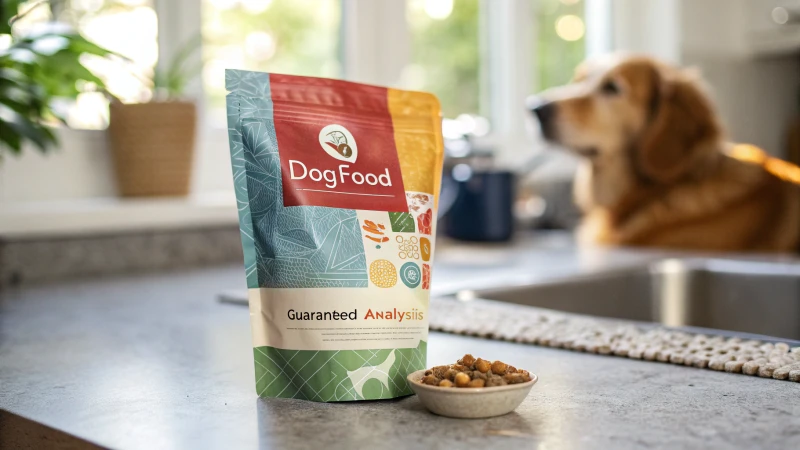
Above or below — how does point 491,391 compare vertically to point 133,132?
below

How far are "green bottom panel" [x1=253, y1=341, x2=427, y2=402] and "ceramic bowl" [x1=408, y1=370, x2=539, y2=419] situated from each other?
1.9 inches

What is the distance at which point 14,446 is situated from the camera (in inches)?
22.5

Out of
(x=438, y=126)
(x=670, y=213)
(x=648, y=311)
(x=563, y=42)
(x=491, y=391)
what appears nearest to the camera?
(x=491, y=391)

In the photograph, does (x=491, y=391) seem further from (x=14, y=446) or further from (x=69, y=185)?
(x=69, y=185)

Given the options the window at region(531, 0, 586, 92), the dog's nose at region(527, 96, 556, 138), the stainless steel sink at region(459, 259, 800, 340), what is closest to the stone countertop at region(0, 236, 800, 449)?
the stainless steel sink at region(459, 259, 800, 340)

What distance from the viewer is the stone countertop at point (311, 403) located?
486 millimetres

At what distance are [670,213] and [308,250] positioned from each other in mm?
1548

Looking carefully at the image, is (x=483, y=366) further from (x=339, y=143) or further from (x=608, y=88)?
(x=608, y=88)

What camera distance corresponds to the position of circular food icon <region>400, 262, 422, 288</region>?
59 centimetres

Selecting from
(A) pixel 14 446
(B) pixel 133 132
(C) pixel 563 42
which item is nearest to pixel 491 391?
(A) pixel 14 446

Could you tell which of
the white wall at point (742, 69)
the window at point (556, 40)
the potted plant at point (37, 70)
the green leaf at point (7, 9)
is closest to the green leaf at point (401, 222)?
the potted plant at point (37, 70)

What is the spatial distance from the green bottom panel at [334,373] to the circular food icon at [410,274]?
0.05 meters

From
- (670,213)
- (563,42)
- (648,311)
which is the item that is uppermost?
(563,42)

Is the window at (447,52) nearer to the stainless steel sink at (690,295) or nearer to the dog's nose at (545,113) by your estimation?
the dog's nose at (545,113)
